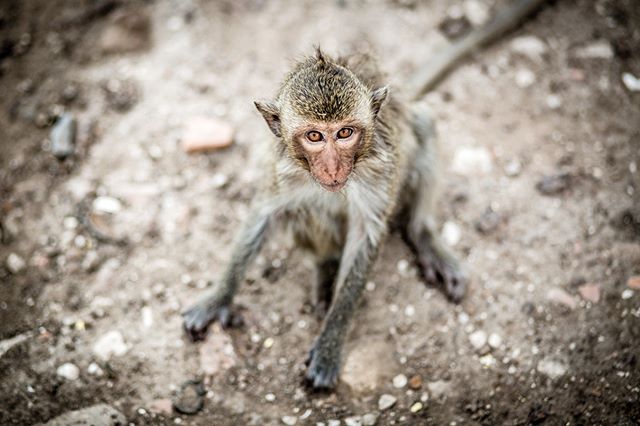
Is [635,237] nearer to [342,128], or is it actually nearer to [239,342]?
[342,128]

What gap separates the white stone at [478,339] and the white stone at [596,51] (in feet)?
8.57

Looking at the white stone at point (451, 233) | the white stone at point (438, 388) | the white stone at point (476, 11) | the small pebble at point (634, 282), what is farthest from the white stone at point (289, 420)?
the white stone at point (476, 11)

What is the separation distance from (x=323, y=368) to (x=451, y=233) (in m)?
1.42

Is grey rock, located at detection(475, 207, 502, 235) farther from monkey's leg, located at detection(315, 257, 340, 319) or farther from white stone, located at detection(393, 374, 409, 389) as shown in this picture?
white stone, located at detection(393, 374, 409, 389)

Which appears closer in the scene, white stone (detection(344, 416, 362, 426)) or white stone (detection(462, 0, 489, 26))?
white stone (detection(344, 416, 362, 426))

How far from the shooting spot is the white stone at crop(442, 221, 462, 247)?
4.35m

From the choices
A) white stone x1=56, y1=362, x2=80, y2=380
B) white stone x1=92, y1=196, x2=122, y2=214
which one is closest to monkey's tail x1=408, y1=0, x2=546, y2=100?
white stone x1=92, y1=196, x2=122, y2=214

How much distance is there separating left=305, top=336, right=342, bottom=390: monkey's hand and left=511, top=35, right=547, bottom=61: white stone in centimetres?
302

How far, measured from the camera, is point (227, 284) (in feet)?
12.7

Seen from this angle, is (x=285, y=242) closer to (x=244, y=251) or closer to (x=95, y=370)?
(x=244, y=251)

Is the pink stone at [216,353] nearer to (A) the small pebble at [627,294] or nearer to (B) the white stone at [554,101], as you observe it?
(A) the small pebble at [627,294]

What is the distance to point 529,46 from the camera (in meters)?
5.13

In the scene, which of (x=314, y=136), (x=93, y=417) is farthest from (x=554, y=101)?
(x=93, y=417)

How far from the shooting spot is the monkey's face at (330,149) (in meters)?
2.94
